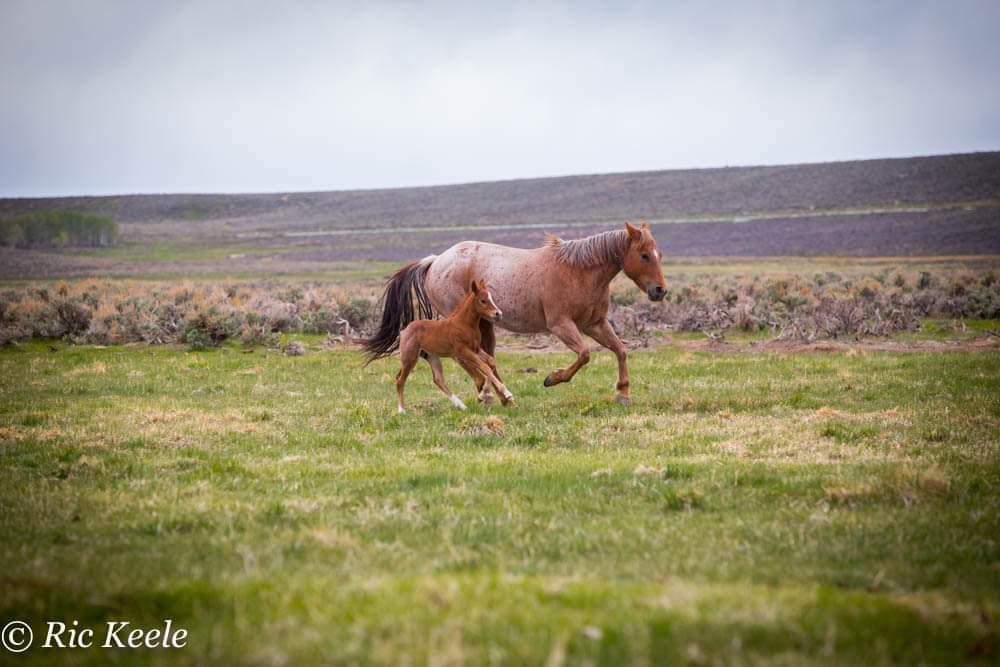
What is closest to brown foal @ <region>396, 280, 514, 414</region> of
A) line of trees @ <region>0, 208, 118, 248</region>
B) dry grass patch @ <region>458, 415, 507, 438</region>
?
dry grass patch @ <region>458, 415, 507, 438</region>

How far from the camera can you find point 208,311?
2394 cm

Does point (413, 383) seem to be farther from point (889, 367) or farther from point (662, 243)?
point (662, 243)

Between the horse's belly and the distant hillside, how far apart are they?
6346 centimetres

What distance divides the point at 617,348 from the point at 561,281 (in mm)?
1353

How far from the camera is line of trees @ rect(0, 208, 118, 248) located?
91.2m

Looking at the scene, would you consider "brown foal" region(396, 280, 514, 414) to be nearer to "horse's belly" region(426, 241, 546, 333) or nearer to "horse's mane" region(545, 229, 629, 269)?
"horse's belly" region(426, 241, 546, 333)

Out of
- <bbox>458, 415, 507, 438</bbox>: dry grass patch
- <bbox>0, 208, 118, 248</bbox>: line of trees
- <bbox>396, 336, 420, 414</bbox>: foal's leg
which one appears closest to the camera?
<bbox>458, 415, 507, 438</bbox>: dry grass patch

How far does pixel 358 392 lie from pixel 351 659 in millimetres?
11020

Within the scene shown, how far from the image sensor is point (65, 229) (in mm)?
92312

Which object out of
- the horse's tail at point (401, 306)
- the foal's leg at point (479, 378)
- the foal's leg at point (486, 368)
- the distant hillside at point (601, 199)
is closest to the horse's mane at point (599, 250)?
the foal's leg at point (486, 368)

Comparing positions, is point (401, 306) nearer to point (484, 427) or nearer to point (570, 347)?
point (570, 347)

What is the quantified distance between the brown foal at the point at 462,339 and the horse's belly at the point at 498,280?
0.84m

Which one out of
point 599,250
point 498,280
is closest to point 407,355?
point 498,280

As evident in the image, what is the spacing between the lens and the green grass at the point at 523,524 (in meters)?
3.72
